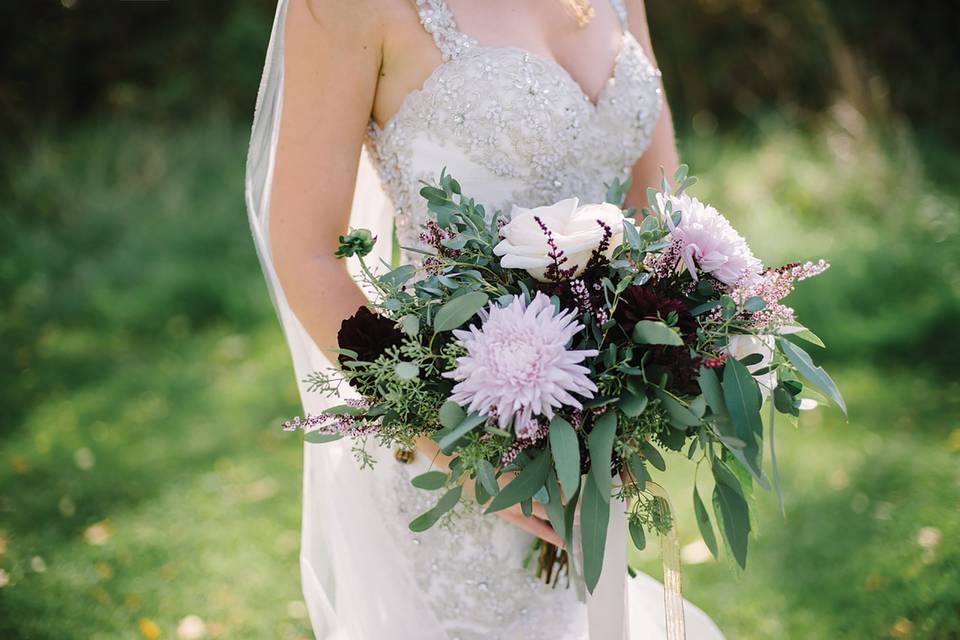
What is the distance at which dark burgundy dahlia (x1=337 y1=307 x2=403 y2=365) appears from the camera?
1.65m

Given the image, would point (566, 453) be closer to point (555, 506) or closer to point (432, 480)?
point (555, 506)

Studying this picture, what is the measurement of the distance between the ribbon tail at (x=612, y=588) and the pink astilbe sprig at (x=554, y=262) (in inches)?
19.8

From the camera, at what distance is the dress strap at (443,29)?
208 cm

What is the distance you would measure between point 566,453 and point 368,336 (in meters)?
0.41

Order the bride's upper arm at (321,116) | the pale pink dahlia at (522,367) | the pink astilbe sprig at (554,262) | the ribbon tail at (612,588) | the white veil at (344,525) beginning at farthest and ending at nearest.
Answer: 1. the white veil at (344,525)
2. the bride's upper arm at (321,116)
3. the ribbon tail at (612,588)
4. the pink astilbe sprig at (554,262)
5. the pale pink dahlia at (522,367)

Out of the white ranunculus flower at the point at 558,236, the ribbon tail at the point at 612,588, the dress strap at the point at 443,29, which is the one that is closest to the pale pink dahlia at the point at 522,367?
the white ranunculus flower at the point at 558,236

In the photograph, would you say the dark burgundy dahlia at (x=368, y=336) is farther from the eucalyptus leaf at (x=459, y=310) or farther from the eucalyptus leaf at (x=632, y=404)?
the eucalyptus leaf at (x=632, y=404)

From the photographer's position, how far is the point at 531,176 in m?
2.20

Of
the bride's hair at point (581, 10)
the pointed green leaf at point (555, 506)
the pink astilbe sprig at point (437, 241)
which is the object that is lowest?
the pointed green leaf at point (555, 506)

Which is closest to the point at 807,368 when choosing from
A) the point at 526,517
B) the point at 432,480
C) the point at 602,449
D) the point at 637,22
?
the point at 602,449

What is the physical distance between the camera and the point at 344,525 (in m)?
2.49

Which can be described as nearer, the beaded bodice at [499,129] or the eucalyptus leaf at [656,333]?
the eucalyptus leaf at [656,333]

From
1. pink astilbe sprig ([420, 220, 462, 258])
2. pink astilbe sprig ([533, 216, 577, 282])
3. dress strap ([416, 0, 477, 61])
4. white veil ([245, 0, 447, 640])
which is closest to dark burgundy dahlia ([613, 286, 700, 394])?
pink astilbe sprig ([533, 216, 577, 282])

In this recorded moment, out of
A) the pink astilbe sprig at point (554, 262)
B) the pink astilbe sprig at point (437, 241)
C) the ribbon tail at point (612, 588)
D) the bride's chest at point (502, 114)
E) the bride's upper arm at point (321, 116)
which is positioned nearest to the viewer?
the pink astilbe sprig at point (554, 262)
